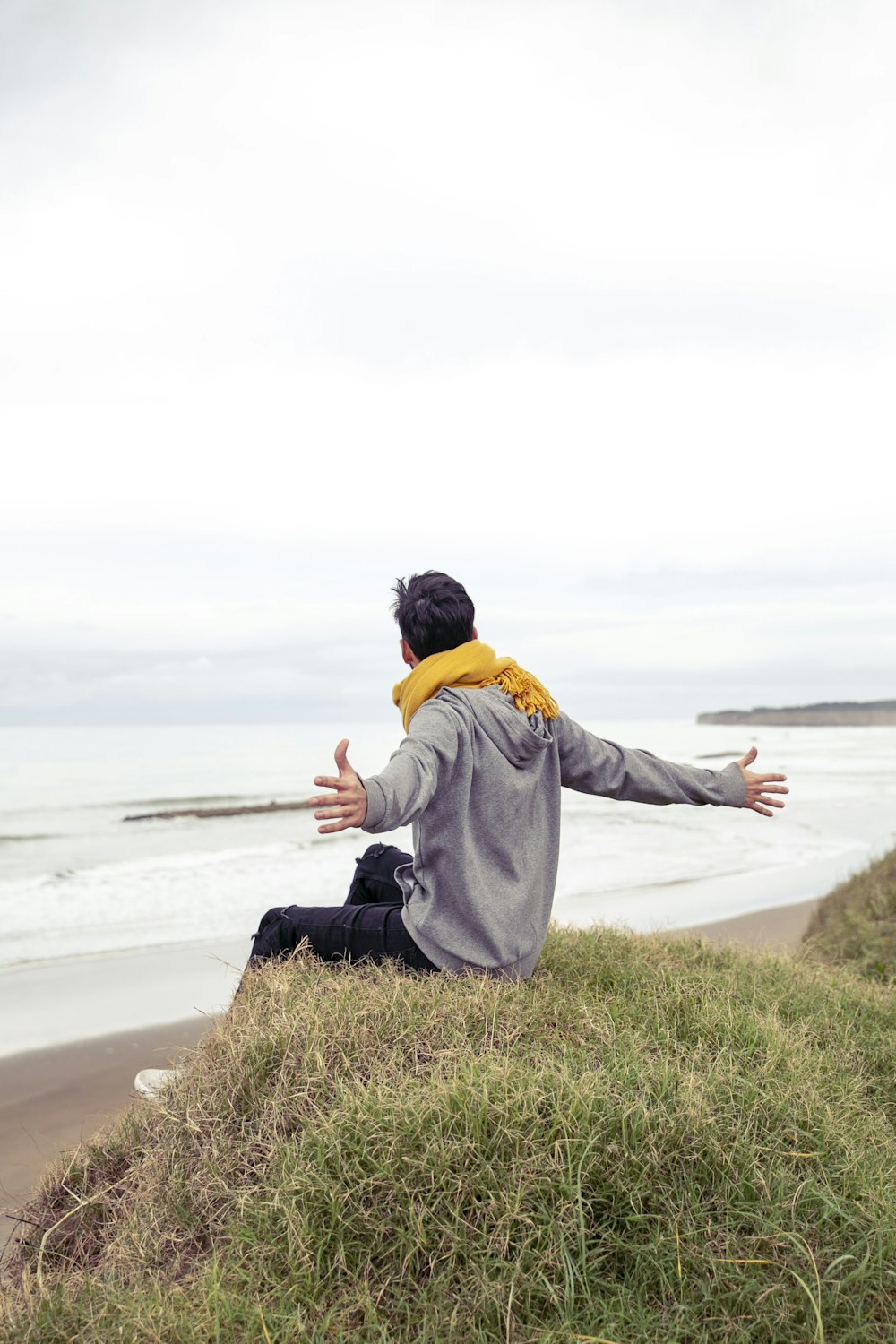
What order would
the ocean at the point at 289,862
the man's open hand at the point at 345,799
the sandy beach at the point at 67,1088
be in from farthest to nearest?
the ocean at the point at 289,862 → the sandy beach at the point at 67,1088 → the man's open hand at the point at 345,799

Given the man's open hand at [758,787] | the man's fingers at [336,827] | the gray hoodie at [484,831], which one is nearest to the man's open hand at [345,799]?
the man's fingers at [336,827]

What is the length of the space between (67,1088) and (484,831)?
362 centimetres

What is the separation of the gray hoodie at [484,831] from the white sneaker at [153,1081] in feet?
3.12

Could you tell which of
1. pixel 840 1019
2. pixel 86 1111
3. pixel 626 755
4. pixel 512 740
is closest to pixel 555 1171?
pixel 512 740

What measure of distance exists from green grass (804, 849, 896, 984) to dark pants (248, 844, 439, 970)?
3.35 meters

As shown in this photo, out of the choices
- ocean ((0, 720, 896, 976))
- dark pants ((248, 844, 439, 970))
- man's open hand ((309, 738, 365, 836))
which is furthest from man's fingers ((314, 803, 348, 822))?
ocean ((0, 720, 896, 976))

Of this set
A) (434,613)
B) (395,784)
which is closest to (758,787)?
(434,613)

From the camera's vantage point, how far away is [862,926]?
267 inches

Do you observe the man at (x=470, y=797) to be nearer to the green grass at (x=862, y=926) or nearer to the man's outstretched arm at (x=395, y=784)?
the man's outstretched arm at (x=395, y=784)

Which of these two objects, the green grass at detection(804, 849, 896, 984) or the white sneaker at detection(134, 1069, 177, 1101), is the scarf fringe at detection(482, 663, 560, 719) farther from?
the green grass at detection(804, 849, 896, 984)

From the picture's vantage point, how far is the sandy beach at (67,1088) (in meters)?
4.38

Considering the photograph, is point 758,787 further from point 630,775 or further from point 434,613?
point 434,613

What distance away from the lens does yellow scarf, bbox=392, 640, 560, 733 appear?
11.0ft

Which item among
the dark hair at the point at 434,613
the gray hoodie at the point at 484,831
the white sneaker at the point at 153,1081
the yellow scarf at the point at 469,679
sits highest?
the dark hair at the point at 434,613
